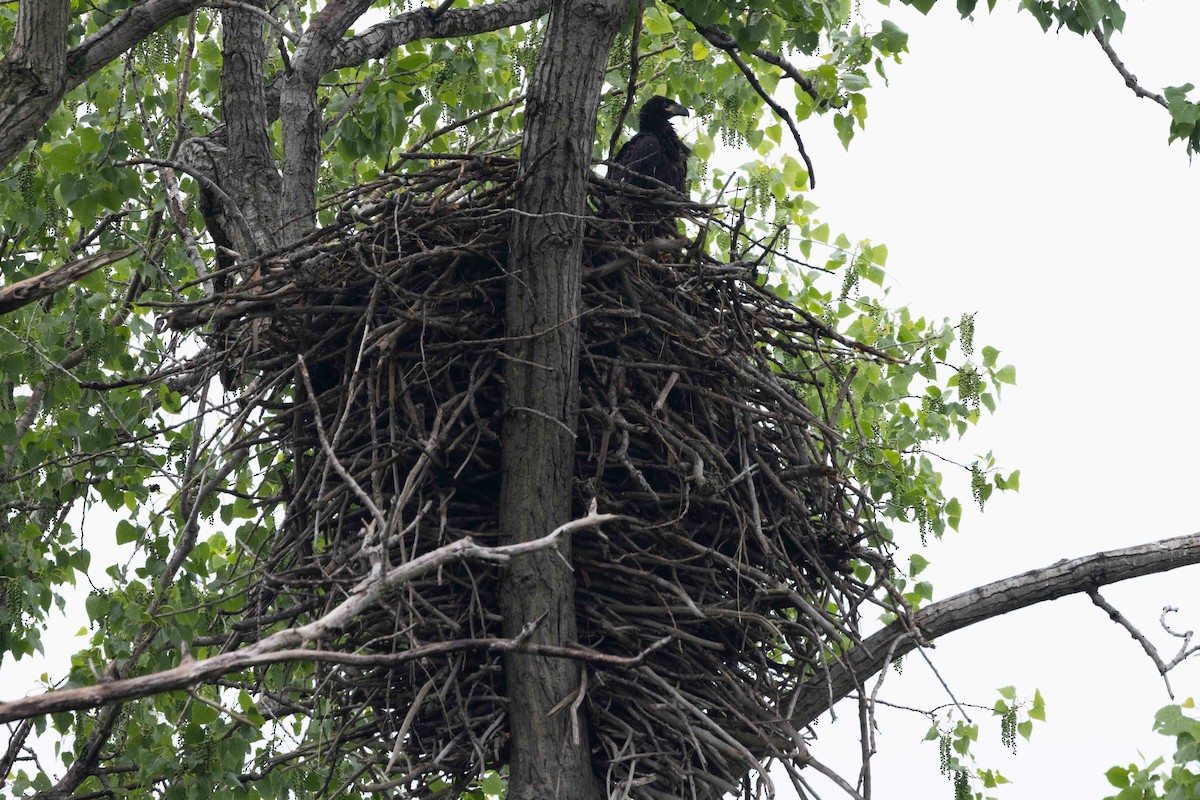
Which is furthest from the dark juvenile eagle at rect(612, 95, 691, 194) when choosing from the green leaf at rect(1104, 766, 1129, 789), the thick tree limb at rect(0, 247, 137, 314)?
the green leaf at rect(1104, 766, 1129, 789)

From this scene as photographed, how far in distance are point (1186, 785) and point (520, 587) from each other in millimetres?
2903

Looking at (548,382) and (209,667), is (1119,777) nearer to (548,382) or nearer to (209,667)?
(548,382)

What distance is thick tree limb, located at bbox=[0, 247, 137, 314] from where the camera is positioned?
2.29m

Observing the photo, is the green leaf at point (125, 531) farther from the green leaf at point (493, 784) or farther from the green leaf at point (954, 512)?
the green leaf at point (954, 512)

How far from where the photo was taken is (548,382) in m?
3.37

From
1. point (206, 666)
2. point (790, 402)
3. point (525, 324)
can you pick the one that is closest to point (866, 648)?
point (790, 402)

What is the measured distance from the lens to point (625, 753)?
10.5ft

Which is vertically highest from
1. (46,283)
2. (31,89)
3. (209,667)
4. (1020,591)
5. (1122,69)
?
(1122,69)

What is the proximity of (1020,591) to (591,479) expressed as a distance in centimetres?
133

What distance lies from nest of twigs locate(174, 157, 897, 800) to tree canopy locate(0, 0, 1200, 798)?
33 millimetres

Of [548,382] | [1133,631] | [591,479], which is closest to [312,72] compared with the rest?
[548,382]

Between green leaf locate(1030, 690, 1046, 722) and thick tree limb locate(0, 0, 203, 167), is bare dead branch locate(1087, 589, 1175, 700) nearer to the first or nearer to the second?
green leaf locate(1030, 690, 1046, 722)

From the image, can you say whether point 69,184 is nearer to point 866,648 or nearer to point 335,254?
point 335,254

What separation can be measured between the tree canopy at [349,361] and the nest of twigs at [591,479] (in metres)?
0.03
